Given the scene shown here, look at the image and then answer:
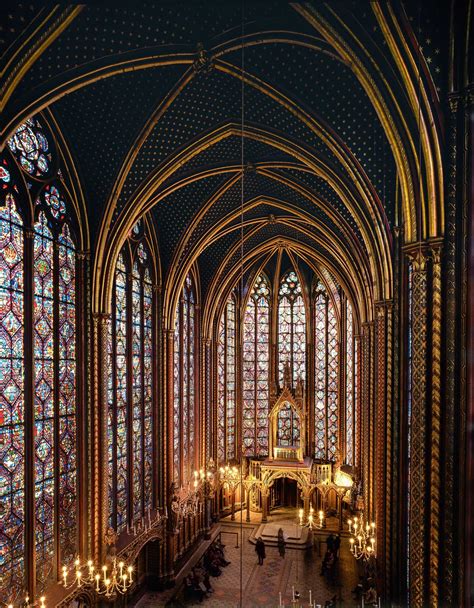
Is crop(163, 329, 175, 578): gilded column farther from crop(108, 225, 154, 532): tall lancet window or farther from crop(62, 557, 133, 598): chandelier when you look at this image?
crop(62, 557, 133, 598): chandelier

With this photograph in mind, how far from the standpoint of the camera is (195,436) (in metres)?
22.7

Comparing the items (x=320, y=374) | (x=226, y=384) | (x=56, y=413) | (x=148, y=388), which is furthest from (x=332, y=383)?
(x=56, y=413)

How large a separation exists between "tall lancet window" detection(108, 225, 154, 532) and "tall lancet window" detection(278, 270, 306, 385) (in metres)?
10.8

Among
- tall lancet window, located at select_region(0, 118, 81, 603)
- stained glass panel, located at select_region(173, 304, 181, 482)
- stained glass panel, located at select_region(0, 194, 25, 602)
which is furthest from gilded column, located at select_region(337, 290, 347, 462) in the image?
stained glass panel, located at select_region(0, 194, 25, 602)

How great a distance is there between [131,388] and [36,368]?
4992mm

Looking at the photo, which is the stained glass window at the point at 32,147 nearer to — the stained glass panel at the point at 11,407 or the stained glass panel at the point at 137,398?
the stained glass panel at the point at 11,407

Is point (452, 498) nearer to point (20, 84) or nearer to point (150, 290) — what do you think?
point (20, 84)

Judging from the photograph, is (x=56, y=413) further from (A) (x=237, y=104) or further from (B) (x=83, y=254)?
(A) (x=237, y=104)

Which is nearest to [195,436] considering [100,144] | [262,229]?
[262,229]

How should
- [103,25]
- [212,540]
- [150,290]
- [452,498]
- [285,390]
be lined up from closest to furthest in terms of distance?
[452,498] → [103,25] → [150,290] → [212,540] → [285,390]

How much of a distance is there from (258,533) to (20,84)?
2036 cm

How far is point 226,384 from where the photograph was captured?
26.0 metres

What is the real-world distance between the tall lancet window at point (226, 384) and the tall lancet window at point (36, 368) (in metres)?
13.1

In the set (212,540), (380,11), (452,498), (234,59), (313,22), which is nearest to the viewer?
(452,498)
